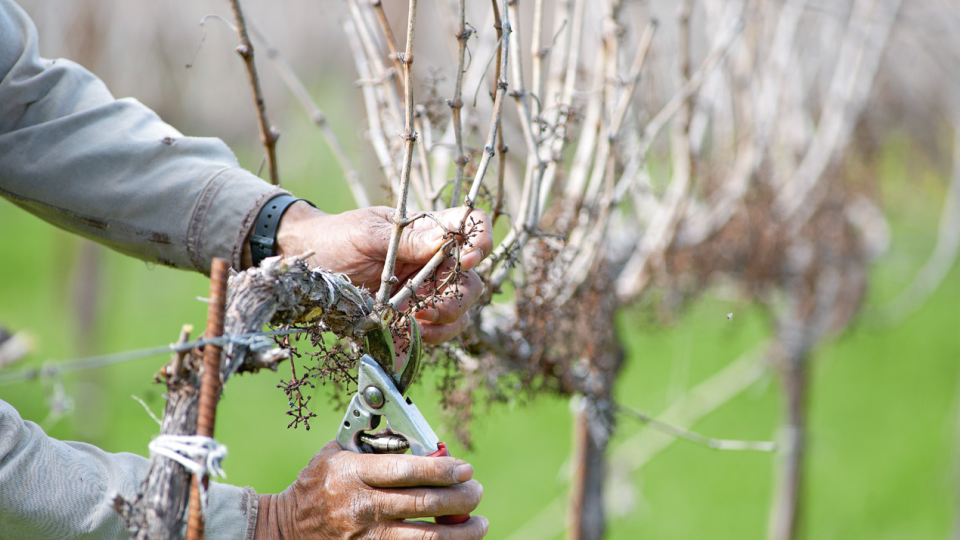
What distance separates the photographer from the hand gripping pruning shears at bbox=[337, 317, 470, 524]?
2.68ft

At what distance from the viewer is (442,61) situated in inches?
248

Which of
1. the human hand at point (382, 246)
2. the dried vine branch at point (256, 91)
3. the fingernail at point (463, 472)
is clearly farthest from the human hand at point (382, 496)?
the dried vine branch at point (256, 91)

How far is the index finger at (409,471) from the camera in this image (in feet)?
2.51

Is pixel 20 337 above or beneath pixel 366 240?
above

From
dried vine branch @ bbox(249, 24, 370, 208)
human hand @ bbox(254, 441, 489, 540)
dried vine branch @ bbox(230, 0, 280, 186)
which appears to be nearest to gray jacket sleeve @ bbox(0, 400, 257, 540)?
human hand @ bbox(254, 441, 489, 540)

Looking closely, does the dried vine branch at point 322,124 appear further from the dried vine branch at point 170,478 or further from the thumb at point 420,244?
the dried vine branch at point 170,478

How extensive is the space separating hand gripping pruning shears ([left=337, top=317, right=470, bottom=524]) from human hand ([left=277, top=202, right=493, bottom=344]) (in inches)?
3.7

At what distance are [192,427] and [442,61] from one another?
19.5 feet

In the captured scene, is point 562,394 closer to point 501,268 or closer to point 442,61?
point 501,268

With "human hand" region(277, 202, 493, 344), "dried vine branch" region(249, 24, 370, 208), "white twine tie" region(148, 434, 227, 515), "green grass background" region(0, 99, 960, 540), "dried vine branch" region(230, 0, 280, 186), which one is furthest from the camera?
"green grass background" region(0, 99, 960, 540)

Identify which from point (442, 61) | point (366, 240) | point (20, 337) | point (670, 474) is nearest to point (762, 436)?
point (670, 474)

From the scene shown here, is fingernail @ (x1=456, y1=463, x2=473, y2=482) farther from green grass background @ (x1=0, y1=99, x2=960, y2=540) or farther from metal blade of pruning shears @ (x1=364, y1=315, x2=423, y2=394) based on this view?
green grass background @ (x1=0, y1=99, x2=960, y2=540)

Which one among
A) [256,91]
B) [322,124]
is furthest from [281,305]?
[322,124]

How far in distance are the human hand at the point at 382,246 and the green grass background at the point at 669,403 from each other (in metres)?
2.13
